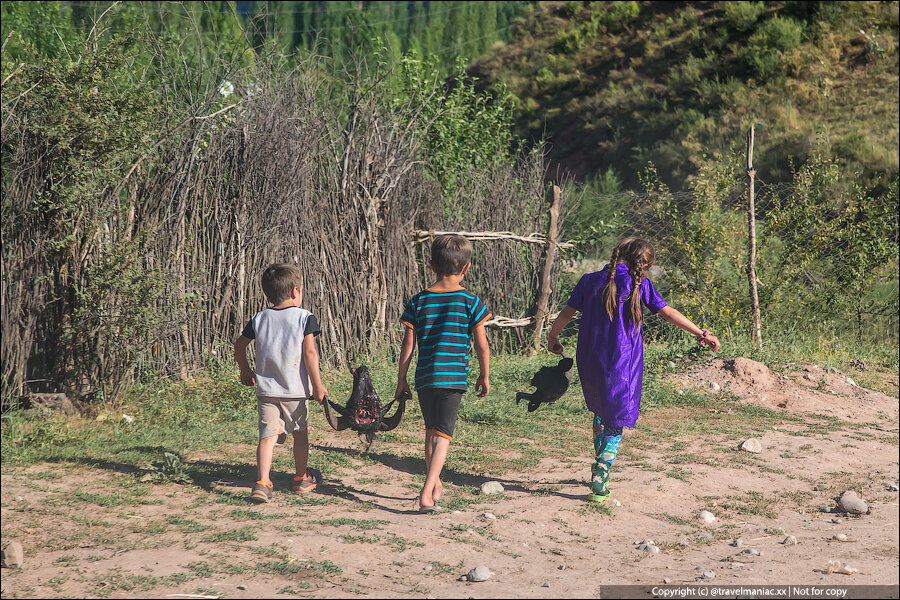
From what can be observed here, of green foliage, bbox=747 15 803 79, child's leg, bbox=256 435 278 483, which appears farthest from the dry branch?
green foliage, bbox=747 15 803 79

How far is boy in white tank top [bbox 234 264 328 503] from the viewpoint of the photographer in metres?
4.02

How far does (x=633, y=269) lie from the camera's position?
427 cm

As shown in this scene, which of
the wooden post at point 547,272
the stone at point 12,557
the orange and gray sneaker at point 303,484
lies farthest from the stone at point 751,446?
the stone at point 12,557

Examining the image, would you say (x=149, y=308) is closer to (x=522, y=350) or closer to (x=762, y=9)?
(x=522, y=350)

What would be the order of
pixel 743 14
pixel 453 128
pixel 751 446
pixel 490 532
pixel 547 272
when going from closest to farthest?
pixel 490 532, pixel 751 446, pixel 547 272, pixel 453 128, pixel 743 14

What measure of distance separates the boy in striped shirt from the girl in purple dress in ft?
2.15

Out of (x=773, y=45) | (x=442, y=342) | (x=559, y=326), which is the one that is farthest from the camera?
(x=773, y=45)

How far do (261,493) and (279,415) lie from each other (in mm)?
401

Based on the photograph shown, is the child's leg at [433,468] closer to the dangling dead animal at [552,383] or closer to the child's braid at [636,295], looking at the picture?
the dangling dead animal at [552,383]

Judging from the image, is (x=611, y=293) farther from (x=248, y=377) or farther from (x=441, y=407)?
(x=248, y=377)

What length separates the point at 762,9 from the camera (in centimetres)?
2414

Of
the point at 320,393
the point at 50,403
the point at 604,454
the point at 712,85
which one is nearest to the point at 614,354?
the point at 604,454

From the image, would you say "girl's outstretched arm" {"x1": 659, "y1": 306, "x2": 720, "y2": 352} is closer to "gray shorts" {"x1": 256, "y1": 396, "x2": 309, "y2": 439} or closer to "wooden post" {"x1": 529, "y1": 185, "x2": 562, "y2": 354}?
"gray shorts" {"x1": 256, "y1": 396, "x2": 309, "y2": 439}

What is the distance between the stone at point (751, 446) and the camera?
5.47 m
